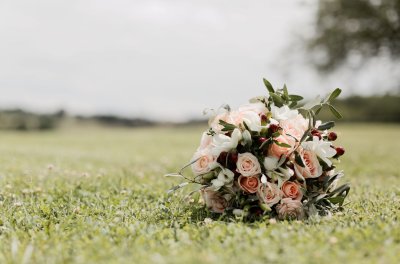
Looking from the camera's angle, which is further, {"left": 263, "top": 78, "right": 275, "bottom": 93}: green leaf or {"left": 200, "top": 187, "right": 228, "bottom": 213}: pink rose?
{"left": 263, "top": 78, "right": 275, "bottom": 93}: green leaf

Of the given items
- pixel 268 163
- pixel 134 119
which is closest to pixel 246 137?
pixel 268 163

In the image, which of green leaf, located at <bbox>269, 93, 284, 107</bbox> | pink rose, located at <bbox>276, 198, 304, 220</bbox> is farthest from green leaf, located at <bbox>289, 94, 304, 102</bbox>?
pink rose, located at <bbox>276, 198, 304, 220</bbox>

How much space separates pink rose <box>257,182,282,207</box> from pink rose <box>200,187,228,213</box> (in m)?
0.43

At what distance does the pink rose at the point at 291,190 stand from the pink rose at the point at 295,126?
458mm

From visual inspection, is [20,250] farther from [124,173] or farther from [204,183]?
Result: [124,173]

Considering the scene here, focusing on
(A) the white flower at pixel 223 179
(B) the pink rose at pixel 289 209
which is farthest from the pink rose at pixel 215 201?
(B) the pink rose at pixel 289 209

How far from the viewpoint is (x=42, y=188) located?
6.66 metres

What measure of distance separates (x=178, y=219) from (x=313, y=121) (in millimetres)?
1660

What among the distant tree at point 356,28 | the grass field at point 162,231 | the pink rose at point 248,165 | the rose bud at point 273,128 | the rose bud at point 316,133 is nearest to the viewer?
the grass field at point 162,231

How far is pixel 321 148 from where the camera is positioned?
4.70 m

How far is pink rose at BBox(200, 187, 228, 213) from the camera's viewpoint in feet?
15.8

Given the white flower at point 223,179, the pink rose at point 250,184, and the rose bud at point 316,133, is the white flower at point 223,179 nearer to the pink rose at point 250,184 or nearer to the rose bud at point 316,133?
the pink rose at point 250,184

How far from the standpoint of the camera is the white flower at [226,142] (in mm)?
4559

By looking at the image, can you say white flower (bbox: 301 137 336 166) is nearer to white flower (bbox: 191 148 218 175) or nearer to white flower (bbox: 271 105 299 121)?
white flower (bbox: 271 105 299 121)
